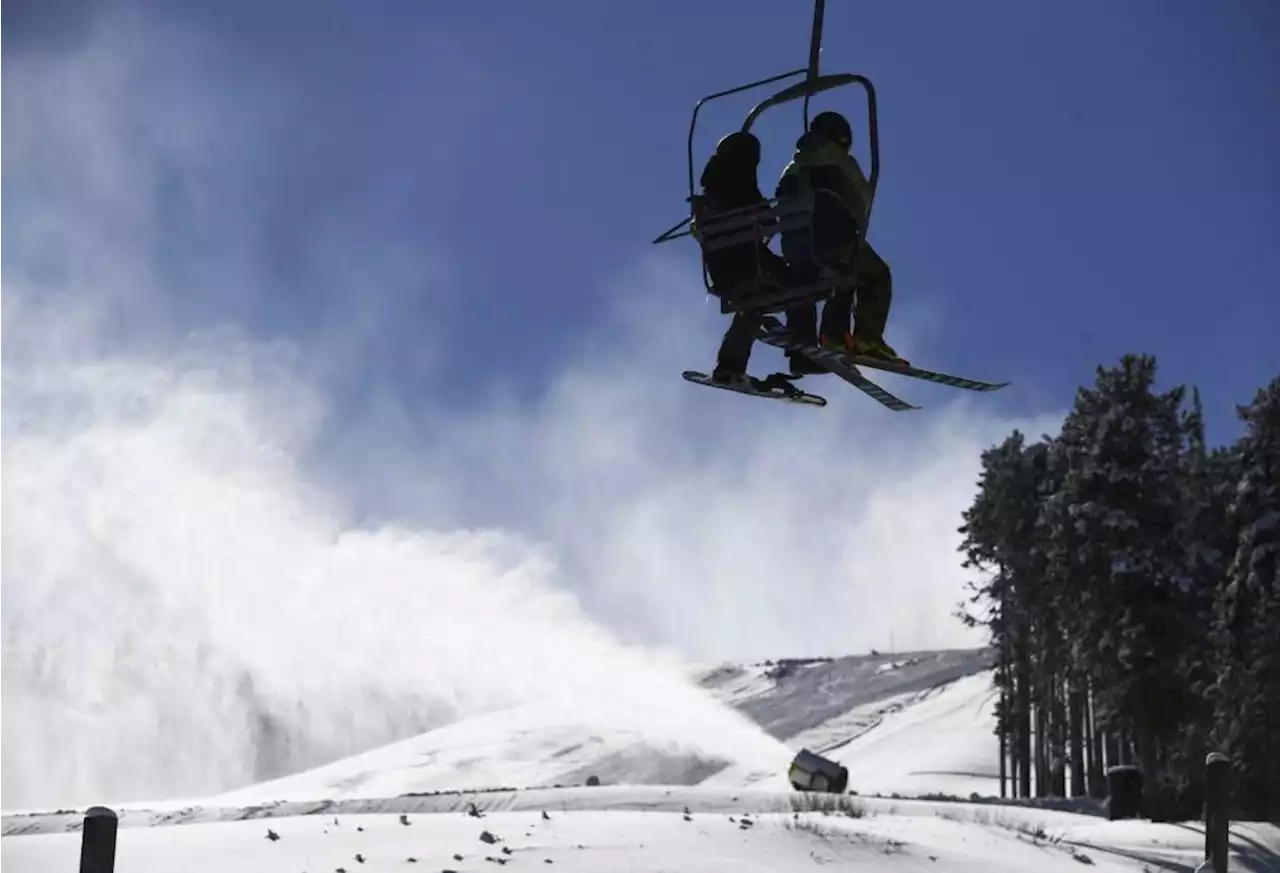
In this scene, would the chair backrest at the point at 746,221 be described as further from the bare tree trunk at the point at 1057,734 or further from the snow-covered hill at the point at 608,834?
the bare tree trunk at the point at 1057,734

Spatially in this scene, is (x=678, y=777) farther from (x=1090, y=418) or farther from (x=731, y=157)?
(x=731, y=157)

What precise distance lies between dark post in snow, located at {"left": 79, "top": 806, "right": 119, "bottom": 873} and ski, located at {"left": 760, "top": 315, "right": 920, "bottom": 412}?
15.7 feet

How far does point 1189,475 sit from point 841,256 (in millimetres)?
44311

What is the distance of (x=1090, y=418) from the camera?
42719 mm

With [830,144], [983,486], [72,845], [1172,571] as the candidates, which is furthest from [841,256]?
[983,486]

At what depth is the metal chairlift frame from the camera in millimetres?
7176

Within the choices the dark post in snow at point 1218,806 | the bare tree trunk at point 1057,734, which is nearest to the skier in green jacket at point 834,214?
the dark post in snow at point 1218,806

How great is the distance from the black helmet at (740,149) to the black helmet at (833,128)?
0.44m

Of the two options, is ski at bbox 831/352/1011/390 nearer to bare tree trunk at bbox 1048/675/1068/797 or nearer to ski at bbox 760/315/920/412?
ski at bbox 760/315/920/412

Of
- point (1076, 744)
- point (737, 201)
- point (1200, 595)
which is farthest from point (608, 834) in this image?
point (1076, 744)

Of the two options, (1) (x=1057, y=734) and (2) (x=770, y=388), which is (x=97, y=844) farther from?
(1) (x=1057, y=734)

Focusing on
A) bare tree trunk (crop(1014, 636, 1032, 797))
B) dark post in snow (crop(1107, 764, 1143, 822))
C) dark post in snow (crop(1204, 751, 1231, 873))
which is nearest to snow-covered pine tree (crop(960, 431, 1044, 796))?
bare tree trunk (crop(1014, 636, 1032, 797))

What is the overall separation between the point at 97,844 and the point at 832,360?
16.5 feet

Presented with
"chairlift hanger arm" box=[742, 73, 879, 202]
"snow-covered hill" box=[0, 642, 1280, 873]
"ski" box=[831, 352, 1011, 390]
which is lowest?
"snow-covered hill" box=[0, 642, 1280, 873]
